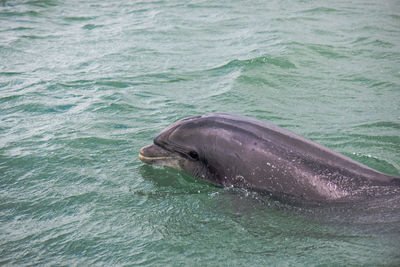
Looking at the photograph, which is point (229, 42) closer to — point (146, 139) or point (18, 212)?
point (146, 139)

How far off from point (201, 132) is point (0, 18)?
1435 cm

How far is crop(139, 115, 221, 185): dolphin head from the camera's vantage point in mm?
5359

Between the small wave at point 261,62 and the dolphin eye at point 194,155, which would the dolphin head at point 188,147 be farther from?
the small wave at point 261,62

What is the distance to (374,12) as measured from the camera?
53.7 feet

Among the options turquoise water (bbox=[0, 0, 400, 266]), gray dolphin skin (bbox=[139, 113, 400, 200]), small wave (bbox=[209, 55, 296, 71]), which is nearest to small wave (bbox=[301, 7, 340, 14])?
turquoise water (bbox=[0, 0, 400, 266])

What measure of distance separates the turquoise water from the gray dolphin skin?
16 centimetres

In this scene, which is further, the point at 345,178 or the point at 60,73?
the point at 60,73

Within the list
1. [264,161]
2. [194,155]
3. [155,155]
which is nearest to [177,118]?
[155,155]

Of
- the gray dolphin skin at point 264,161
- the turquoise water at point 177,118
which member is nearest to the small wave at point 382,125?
the turquoise water at point 177,118

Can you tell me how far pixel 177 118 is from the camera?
26.4 feet

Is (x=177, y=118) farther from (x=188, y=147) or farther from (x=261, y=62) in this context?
(x=261, y=62)

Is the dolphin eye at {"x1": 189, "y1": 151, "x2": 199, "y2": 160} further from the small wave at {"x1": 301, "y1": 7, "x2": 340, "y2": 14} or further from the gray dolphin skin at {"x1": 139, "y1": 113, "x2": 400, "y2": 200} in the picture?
the small wave at {"x1": 301, "y1": 7, "x2": 340, "y2": 14}

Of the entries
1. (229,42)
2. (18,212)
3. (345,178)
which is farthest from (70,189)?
(229,42)

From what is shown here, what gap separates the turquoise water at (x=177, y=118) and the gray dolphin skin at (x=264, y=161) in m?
0.16
